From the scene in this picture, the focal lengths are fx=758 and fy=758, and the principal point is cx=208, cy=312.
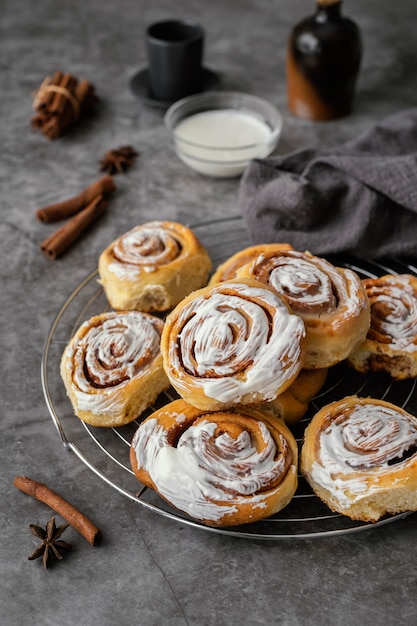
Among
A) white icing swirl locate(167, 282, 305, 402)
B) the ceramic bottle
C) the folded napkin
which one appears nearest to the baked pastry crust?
white icing swirl locate(167, 282, 305, 402)

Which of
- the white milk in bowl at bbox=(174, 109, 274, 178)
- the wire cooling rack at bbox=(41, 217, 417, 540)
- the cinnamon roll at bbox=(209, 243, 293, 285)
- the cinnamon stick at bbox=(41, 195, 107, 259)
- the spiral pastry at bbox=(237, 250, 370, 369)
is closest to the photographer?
the wire cooling rack at bbox=(41, 217, 417, 540)

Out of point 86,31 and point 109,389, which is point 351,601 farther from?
point 86,31

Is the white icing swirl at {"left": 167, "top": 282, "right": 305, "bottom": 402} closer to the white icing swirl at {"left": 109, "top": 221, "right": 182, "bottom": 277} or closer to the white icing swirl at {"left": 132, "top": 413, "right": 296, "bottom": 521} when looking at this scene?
the white icing swirl at {"left": 132, "top": 413, "right": 296, "bottom": 521}

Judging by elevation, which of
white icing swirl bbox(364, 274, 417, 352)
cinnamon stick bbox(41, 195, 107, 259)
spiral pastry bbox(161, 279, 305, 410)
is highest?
spiral pastry bbox(161, 279, 305, 410)

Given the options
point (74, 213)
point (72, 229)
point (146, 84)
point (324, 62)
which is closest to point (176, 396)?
point (72, 229)

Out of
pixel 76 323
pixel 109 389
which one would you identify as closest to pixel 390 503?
pixel 109 389

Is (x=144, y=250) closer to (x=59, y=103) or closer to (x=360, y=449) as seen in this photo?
(x=360, y=449)

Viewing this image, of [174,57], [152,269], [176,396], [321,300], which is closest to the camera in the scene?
[321,300]
